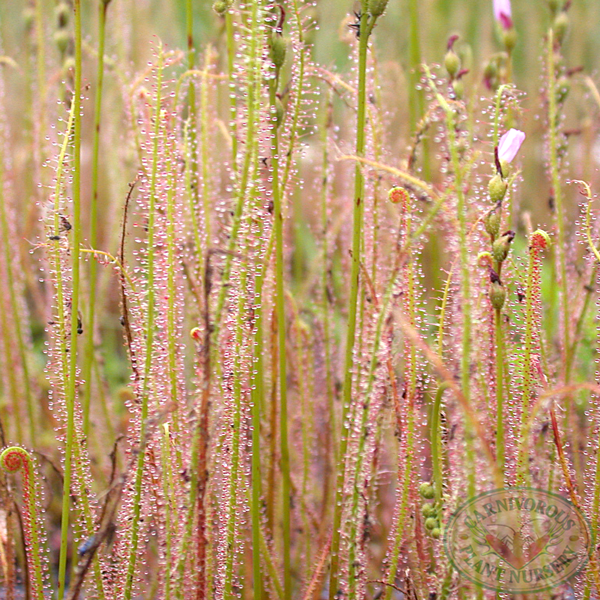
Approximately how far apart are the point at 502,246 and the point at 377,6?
13.0 inches

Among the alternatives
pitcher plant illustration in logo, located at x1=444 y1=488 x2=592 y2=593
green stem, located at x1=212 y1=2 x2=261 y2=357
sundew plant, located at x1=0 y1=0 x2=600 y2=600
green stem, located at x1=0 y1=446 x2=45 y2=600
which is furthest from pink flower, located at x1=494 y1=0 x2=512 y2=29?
green stem, located at x1=0 y1=446 x2=45 y2=600

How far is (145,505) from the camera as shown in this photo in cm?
81

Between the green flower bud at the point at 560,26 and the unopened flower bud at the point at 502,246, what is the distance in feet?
2.89

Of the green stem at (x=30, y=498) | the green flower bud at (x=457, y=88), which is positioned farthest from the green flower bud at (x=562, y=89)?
the green stem at (x=30, y=498)

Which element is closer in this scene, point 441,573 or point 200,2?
point 441,573

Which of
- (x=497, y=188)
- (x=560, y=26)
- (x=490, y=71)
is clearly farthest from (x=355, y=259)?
(x=560, y=26)

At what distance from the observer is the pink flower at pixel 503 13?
4.01 ft

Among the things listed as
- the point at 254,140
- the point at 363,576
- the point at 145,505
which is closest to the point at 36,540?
the point at 145,505

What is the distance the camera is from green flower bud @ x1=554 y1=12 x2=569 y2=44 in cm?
130

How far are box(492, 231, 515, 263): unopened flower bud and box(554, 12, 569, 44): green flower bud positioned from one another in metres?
0.88

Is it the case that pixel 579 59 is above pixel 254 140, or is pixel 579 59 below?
above

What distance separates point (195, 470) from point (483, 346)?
0.37 m

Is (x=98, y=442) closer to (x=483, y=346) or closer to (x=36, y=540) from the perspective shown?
(x=36, y=540)

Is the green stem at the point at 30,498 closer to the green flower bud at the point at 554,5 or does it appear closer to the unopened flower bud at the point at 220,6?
the unopened flower bud at the point at 220,6
